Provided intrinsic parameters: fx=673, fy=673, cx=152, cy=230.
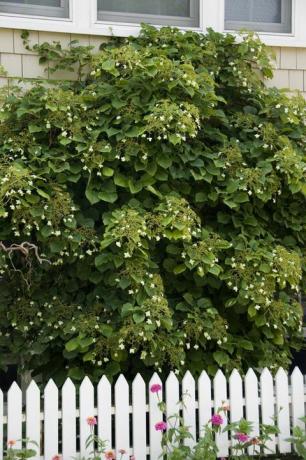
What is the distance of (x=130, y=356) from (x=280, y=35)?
Answer: 9.45ft

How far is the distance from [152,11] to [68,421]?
126 inches

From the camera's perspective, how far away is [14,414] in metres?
3.72

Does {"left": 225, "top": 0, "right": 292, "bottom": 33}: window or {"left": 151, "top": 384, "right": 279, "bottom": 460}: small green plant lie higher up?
{"left": 225, "top": 0, "right": 292, "bottom": 33}: window

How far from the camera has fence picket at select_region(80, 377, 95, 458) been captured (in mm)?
3809

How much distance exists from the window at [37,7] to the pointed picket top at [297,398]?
3104 millimetres

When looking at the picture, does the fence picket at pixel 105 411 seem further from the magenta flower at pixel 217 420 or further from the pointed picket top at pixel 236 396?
the pointed picket top at pixel 236 396

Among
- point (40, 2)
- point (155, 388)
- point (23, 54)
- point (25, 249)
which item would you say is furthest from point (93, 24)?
point (155, 388)

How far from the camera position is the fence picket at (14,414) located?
12.2 ft

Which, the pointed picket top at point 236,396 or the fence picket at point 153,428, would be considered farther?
the pointed picket top at point 236,396

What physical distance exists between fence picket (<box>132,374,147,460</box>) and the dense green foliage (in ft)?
0.71

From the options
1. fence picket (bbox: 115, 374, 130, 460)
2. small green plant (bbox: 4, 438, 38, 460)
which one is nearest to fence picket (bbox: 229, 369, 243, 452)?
fence picket (bbox: 115, 374, 130, 460)

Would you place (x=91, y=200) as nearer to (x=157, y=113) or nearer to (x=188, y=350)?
(x=157, y=113)

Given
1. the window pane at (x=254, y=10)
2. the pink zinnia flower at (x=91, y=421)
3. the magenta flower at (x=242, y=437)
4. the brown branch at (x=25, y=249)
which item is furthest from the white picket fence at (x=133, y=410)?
the window pane at (x=254, y=10)

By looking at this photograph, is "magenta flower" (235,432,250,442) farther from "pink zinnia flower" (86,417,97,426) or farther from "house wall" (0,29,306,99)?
"house wall" (0,29,306,99)
